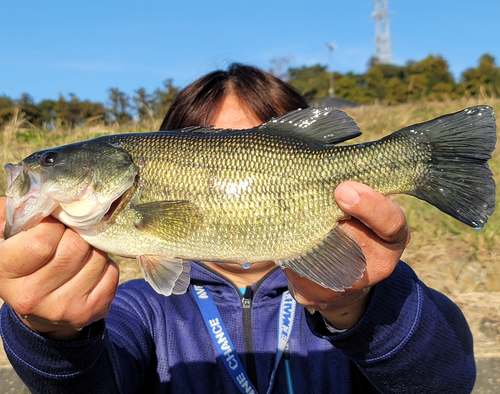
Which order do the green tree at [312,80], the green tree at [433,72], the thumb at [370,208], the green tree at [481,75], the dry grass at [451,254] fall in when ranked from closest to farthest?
the thumb at [370,208] → the dry grass at [451,254] → the green tree at [481,75] → the green tree at [433,72] → the green tree at [312,80]

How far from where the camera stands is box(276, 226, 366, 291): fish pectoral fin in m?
1.80

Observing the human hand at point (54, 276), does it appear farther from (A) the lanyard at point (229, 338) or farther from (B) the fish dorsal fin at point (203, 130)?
(A) the lanyard at point (229, 338)

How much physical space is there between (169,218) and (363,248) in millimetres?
744

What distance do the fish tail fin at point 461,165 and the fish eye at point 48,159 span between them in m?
1.38

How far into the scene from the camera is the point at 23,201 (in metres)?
1.65

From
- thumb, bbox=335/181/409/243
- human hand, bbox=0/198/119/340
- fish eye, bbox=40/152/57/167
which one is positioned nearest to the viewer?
human hand, bbox=0/198/119/340

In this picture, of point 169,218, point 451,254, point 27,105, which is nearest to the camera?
point 169,218

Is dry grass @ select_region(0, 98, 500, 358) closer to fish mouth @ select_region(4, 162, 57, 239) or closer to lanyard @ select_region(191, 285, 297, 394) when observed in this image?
lanyard @ select_region(191, 285, 297, 394)

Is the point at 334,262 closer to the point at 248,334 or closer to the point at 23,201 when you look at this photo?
the point at 248,334

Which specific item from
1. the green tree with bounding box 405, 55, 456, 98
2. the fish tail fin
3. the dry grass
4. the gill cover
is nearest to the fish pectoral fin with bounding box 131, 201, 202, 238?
the gill cover

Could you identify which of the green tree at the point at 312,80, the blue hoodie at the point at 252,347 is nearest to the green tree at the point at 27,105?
the green tree at the point at 312,80

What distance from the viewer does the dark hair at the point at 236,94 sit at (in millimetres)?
2742

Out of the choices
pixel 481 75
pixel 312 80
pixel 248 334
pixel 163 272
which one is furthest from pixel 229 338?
pixel 312 80

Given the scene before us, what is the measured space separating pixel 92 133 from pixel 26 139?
1007 mm
